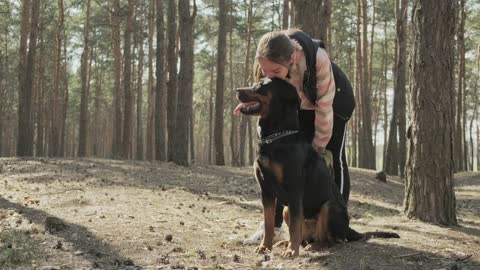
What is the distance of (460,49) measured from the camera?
26.9m

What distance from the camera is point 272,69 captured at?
149 inches

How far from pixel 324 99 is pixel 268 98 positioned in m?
0.54

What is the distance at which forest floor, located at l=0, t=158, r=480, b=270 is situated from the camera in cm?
384

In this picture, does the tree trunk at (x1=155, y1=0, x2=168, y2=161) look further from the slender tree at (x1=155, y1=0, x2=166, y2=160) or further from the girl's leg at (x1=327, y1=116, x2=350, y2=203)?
the girl's leg at (x1=327, y1=116, x2=350, y2=203)

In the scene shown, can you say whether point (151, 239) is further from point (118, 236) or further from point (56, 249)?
point (56, 249)

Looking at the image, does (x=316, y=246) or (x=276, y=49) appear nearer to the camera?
(x=276, y=49)

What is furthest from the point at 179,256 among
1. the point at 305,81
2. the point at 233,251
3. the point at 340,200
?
the point at 305,81

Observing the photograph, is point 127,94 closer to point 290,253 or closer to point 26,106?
point 26,106

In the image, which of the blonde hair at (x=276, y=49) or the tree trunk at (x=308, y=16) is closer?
the blonde hair at (x=276, y=49)

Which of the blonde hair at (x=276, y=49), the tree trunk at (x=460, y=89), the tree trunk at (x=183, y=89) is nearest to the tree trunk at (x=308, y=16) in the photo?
the blonde hair at (x=276, y=49)

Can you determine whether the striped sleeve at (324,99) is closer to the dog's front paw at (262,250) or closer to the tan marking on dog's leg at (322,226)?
the tan marking on dog's leg at (322,226)

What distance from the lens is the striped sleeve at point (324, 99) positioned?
3.95 meters

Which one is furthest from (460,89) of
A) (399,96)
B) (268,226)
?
(268,226)

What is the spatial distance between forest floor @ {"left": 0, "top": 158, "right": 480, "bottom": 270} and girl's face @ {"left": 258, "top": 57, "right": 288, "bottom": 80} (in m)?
1.60
